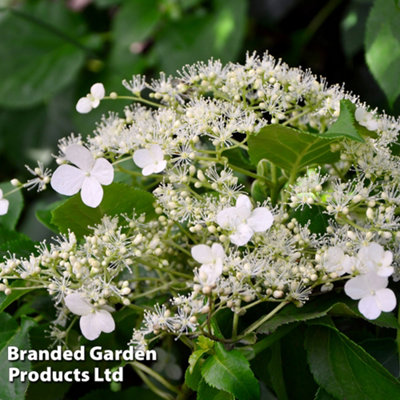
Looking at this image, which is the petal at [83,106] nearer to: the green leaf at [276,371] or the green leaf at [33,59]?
the green leaf at [276,371]

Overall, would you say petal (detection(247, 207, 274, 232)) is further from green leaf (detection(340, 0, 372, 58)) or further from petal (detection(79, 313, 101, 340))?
green leaf (detection(340, 0, 372, 58))

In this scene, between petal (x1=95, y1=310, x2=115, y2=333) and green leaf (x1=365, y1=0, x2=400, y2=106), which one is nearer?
petal (x1=95, y1=310, x2=115, y2=333)

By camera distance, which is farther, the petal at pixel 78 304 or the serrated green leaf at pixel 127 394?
the serrated green leaf at pixel 127 394

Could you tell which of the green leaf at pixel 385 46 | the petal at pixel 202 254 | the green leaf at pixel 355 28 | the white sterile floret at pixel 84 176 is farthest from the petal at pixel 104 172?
the green leaf at pixel 355 28

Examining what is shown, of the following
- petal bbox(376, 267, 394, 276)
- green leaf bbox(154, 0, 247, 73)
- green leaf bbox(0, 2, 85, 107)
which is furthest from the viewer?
green leaf bbox(0, 2, 85, 107)

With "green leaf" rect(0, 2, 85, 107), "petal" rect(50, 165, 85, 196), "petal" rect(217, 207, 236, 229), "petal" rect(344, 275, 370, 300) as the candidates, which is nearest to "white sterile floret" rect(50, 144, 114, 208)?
"petal" rect(50, 165, 85, 196)

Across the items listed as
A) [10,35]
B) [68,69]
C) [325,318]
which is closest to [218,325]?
[325,318]
